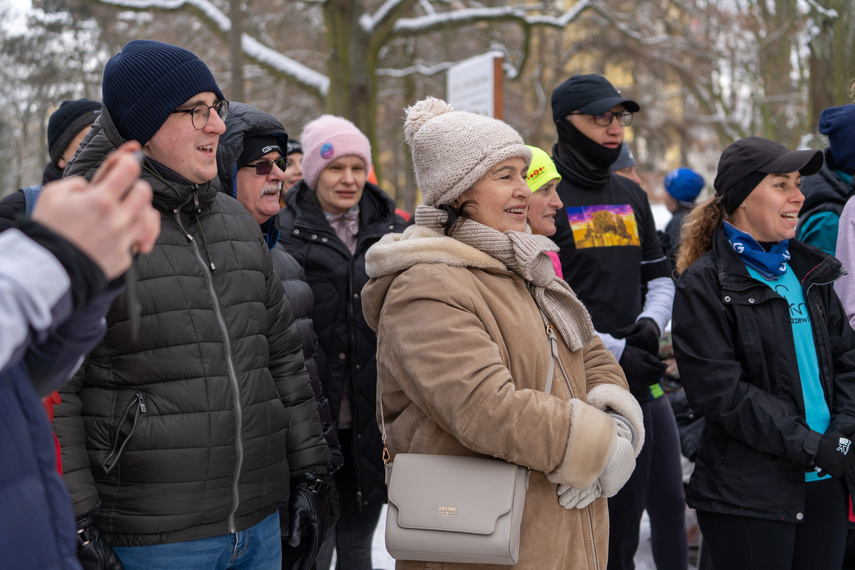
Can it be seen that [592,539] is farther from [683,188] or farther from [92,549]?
[683,188]

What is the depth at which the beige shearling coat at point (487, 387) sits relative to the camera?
203cm

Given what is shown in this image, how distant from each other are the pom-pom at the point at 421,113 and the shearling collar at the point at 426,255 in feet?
1.28

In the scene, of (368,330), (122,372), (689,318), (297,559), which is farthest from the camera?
(368,330)

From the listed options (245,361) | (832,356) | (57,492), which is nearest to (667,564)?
(832,356)

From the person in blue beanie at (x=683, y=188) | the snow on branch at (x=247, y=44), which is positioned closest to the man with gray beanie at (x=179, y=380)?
the person in blue beanie at (x=683, y=188)

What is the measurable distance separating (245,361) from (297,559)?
28.6 inches

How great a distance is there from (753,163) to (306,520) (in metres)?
2.07

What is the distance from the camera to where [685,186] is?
5957 millimetres

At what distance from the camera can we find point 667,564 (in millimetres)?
3764

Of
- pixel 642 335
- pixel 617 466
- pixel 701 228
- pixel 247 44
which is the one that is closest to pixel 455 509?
pixel 617 466

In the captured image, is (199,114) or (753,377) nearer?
(199,114)

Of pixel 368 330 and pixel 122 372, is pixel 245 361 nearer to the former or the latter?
pixel 122 372

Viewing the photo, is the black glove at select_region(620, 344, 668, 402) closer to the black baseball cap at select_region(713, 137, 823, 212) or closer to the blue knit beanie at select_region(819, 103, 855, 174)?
the black baseball cap at select_region(713, 137, 823, 212)

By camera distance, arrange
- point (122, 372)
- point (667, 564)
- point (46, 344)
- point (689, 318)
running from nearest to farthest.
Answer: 1. point (46, 344)
2. point (122, 372)
3. point (689, 318)
4. point (667, 564)
